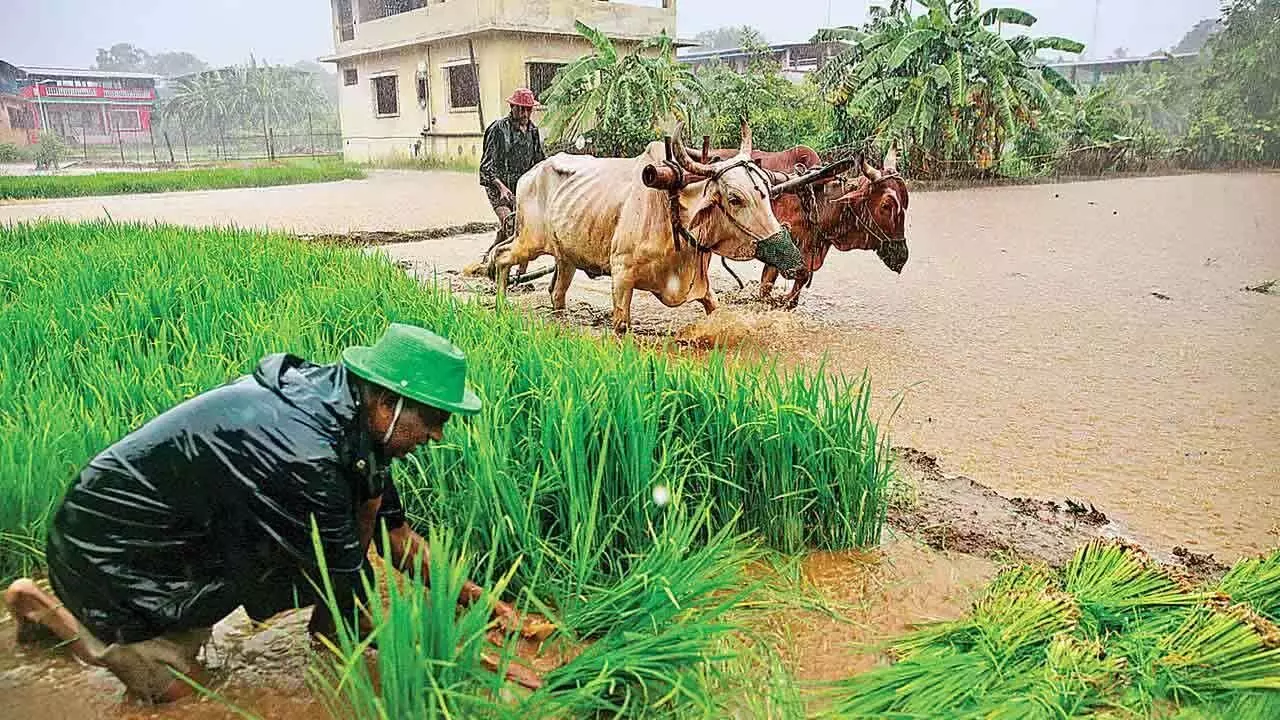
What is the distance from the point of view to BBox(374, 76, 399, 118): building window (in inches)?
408

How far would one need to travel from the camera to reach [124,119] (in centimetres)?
689

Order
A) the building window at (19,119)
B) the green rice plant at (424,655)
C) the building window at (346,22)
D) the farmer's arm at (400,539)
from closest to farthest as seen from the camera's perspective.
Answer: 1. the green rice plant at (424,655)
2. the farmer's arm at (400,539)
3. the building window at (19,119)
4. the building window at (346,22)

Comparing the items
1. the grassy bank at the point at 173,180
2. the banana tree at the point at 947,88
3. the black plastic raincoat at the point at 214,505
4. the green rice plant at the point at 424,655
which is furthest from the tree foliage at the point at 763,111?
the green rice plant at the point at 424,655

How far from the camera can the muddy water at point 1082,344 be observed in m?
2.95

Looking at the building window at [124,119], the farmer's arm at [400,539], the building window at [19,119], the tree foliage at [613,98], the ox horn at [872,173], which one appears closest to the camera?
the farmer's arm at [400,539]

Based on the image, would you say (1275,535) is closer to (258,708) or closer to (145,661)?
(258,708)

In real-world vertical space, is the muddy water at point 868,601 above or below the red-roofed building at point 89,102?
below

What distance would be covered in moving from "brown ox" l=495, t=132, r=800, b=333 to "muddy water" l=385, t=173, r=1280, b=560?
17.2 inches

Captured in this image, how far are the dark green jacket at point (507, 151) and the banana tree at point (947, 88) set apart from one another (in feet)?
21.6

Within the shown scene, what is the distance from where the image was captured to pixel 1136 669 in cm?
161

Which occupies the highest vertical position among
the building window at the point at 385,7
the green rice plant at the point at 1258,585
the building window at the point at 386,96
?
the building window at the point at 385,7

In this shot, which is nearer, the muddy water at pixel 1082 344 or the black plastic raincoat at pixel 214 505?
the black plastic raincoat at pixel 214 505

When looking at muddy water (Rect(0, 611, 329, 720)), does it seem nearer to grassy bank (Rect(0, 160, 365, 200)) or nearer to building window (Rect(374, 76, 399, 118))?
grassy bank (Rect(0, 160, 365, 200))

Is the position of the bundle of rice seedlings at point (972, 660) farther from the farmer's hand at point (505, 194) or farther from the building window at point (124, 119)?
the building window at point (124, 119)
